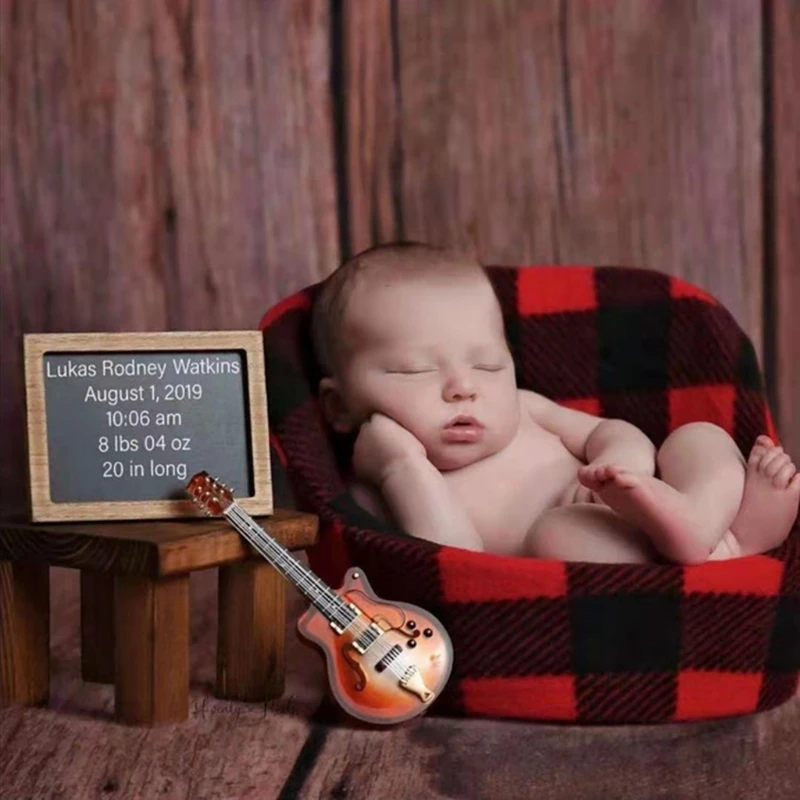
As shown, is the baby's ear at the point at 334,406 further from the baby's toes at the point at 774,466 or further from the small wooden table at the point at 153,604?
the baby's toes at the point at 774,466

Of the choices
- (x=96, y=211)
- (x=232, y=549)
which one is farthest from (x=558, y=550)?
(x=96, y=211)

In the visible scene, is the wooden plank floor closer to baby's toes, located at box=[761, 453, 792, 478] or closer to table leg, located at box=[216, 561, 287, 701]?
table leg, located at box=[216, 561, 287, 701]

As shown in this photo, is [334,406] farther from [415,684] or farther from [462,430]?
[415,684]

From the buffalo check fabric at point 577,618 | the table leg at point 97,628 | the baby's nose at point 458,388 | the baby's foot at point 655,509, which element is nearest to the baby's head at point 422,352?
the baby's nose at point 458,388

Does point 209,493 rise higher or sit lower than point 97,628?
higher

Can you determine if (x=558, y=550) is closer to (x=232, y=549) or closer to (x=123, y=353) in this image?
(x=232, y=549)

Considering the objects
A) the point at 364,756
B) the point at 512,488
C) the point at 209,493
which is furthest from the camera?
the point at 512,488

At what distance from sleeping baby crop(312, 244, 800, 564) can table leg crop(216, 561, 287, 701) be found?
0.17 meters

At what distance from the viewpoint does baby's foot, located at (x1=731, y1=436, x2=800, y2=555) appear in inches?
62.9

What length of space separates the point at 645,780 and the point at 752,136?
4.05 feet

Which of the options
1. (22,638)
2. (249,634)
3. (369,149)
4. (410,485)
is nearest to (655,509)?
(410,485)

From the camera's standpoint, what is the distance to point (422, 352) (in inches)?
67.4

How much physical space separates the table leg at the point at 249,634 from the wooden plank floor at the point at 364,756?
2 cm

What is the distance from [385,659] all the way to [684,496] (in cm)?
36
